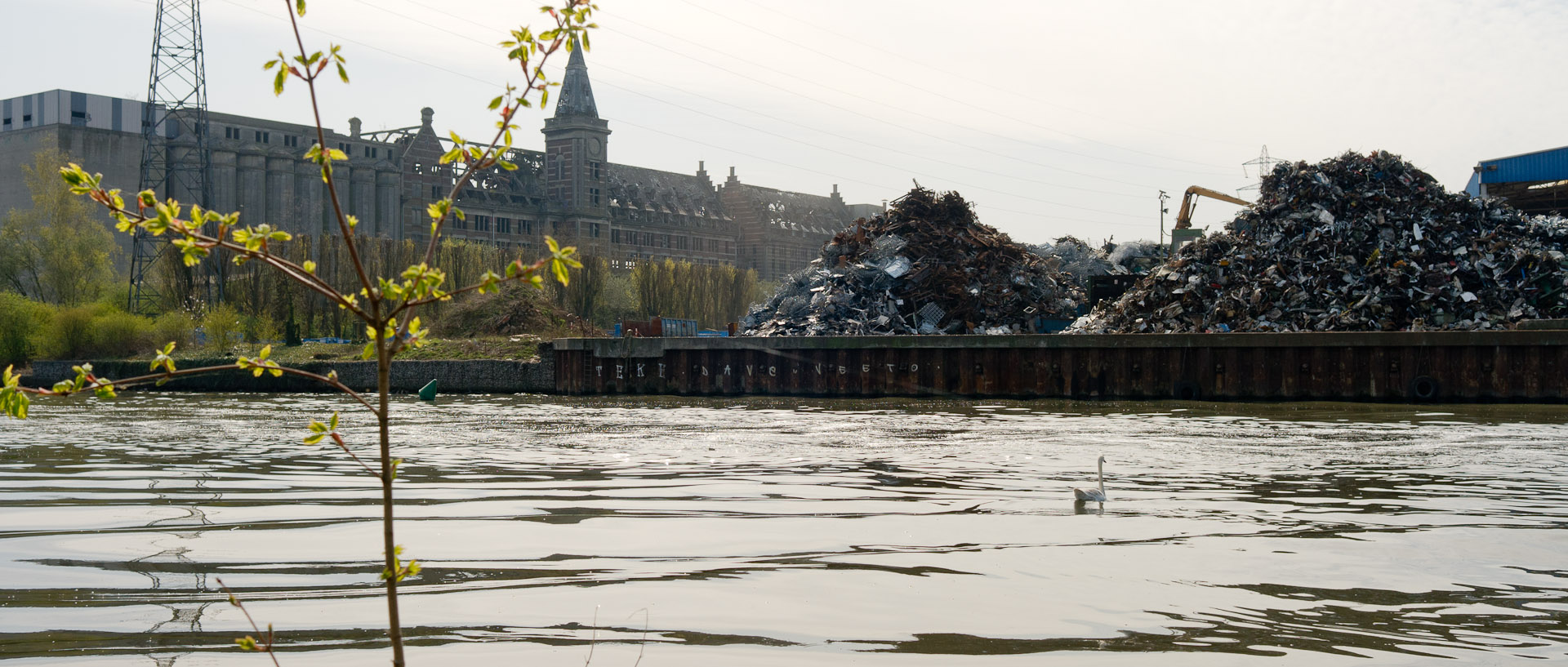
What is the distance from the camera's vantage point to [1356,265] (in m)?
23.2

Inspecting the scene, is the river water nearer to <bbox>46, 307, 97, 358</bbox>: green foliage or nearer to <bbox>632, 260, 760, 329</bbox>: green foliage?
<bbox>46, 307, 97, 358</bbox>: green foliage

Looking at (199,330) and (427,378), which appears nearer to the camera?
(427,378)

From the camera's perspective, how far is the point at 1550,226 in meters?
24.1

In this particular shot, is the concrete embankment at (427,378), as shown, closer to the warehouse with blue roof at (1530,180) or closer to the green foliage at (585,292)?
the green foliage at (585,292)

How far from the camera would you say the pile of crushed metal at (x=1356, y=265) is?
22.0 metres

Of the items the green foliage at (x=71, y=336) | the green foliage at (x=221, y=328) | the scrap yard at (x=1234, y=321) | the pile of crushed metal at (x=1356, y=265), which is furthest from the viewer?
the green foliage at (x=71, y=336)

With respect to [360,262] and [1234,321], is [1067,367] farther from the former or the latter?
[360,262]

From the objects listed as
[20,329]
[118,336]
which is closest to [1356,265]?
[118,336]

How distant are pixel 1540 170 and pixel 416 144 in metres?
79.6

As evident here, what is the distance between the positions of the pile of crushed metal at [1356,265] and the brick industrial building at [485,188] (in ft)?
155

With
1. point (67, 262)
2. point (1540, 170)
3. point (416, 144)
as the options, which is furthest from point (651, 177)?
point (1540, 170)

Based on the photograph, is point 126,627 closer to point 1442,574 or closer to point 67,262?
point 1442,574

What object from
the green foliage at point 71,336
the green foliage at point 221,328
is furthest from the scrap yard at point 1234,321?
the green foliage at point 71,336

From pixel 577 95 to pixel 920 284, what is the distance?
262 feet
